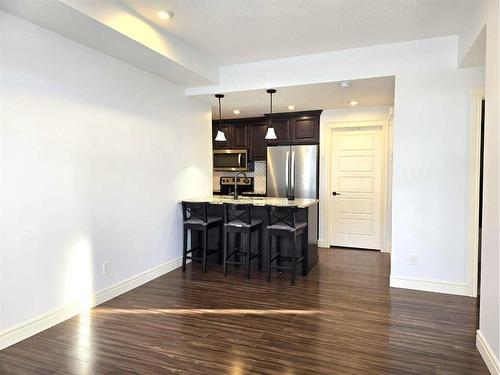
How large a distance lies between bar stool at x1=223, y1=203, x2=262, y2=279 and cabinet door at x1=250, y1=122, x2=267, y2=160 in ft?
6.88

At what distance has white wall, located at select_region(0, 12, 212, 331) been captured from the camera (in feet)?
8.27

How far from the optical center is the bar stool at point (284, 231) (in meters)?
3.88

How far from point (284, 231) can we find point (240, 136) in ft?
10.3

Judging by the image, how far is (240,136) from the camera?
21.6 ft

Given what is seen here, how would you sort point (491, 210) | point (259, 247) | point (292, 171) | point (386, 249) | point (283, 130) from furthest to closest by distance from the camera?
point (283, 130) → point (292, 171) → point (386, 249) → point (259, 247) → point (491, 210)

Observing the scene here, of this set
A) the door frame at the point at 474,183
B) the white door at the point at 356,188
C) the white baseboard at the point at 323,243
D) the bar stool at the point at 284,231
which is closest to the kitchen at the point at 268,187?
the bar stool at the point at 284,231

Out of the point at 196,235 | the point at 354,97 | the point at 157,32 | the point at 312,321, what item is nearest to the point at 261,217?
the point at 196,235

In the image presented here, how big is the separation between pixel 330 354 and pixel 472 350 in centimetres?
106

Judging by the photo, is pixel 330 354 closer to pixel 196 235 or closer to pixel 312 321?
pixel 312 321

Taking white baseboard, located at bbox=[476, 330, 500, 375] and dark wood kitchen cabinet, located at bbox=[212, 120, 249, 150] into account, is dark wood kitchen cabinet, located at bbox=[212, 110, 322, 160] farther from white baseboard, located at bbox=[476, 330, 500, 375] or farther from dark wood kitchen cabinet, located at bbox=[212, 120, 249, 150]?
white baseboard, located at bbox=[476, 330, 500, 375]

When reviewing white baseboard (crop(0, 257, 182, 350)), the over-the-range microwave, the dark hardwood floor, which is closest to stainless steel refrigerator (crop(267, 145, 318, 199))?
the over-the-range microwave

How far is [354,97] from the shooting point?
4.81 metres

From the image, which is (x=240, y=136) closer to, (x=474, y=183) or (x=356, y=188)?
(x=356, y=188)

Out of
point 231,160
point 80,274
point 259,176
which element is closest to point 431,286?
point 80,274
